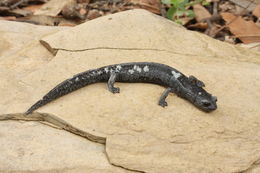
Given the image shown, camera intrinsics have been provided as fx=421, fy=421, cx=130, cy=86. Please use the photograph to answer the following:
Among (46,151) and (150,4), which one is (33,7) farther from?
(46,151)

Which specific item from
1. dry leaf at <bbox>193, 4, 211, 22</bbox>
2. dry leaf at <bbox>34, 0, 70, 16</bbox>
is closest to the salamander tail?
dry leaf at <bbox>34, 0, 70, 16</bbox>

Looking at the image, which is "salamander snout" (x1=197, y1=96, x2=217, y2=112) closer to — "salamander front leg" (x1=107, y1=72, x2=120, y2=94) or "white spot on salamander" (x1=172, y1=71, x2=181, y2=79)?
"white spot on salamander" (x1=172, y1=71, x2=181, y2=79)

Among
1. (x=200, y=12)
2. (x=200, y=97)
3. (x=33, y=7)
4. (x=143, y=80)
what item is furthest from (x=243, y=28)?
(x=33, y=7)

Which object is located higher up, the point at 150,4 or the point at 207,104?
the point at 207,104

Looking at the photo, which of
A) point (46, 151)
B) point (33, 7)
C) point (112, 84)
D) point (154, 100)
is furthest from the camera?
point (33, 7)

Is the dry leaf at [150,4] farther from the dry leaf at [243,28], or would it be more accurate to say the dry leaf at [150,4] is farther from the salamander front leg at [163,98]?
the salamander front leg at [163,98]

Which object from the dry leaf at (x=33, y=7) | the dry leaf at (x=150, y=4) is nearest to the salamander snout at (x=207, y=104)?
the dry leaf at (x=150, y=4)
